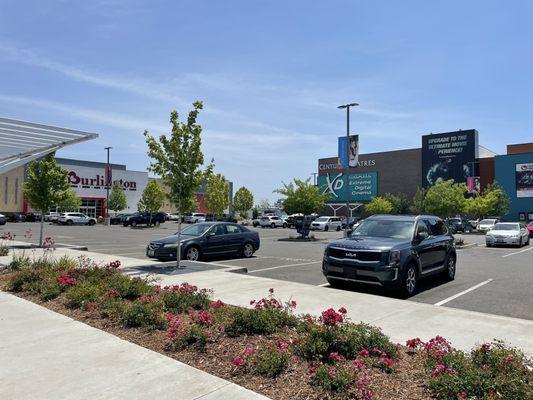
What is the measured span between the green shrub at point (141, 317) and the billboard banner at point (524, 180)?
6259 cm

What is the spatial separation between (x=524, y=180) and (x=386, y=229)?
57.1 meters

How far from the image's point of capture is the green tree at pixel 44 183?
20.5m

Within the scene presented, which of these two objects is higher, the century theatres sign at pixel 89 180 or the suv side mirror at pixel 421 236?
the century theatres sign at pixel 89 180

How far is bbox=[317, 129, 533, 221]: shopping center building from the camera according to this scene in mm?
58656

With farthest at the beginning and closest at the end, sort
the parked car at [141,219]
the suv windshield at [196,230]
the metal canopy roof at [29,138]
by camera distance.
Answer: the parked car at [141,219] → the suv windshield at [196,230] → the metal canopy roof at [29,138]

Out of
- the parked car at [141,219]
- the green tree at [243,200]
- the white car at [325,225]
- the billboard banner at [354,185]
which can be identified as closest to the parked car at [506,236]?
the white car at [325,225]

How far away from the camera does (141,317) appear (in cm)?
610

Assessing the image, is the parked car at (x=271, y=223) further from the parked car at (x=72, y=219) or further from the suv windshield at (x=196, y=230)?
the suv windshield at (x=196, y=230)

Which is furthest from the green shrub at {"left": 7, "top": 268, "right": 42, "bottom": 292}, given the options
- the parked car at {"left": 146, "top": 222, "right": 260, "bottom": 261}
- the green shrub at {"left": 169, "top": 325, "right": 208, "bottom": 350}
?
the parked car at {"left": 146, "top": 222, "right": 260, "bottom": 261}

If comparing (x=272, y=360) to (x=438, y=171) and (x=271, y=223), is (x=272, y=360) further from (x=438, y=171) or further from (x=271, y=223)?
(x=438, y=171)

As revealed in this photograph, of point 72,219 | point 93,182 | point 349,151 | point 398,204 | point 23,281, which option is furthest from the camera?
point 93,182

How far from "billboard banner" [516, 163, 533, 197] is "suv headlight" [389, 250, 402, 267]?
189ft

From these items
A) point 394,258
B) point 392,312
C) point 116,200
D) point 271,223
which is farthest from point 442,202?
point 116,200

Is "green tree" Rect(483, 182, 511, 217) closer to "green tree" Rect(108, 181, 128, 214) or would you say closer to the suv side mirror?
the suv side mirror
